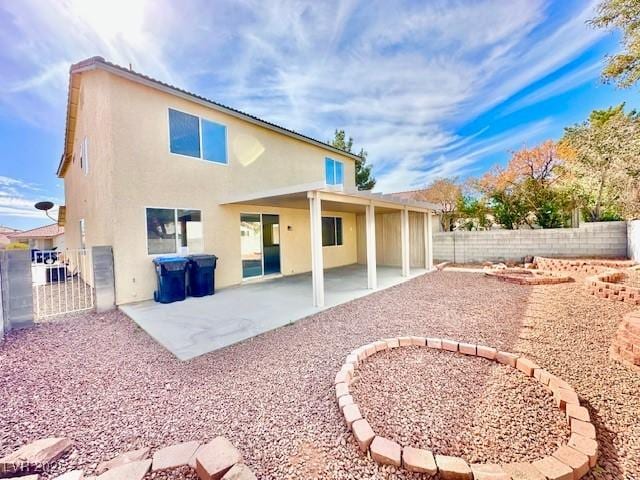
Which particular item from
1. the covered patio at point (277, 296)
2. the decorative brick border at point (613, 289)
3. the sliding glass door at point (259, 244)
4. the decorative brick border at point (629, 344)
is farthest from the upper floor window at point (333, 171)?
the decorative brick border at point (629, 344)

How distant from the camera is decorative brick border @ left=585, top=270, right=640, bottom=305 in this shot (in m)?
5.86

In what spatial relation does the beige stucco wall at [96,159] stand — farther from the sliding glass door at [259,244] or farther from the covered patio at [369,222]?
the sliding glass door at [259,244]

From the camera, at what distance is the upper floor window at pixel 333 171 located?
14.3 m

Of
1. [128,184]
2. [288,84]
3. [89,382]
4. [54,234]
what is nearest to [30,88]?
[128,184]

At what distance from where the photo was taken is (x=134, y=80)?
730 centimetres

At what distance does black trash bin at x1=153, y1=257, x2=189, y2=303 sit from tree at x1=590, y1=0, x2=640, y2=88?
12.1 metres

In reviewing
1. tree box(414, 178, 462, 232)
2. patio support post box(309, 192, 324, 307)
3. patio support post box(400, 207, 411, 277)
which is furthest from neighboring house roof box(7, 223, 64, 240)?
tree box(414, 178, 462, 232)

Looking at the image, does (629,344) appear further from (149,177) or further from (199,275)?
(149,177)

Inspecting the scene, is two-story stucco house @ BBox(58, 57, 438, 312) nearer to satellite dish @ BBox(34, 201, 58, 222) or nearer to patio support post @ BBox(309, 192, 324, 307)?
patio support post @ BBox(309, 192, 324, 307)

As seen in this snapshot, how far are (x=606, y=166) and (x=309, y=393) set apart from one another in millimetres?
13378

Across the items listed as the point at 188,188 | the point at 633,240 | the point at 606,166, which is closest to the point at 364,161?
the point at 606,166

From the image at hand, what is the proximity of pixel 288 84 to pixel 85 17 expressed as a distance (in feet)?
21.8

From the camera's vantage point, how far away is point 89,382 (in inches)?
139

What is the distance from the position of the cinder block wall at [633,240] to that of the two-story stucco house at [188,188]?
6.65 meters
